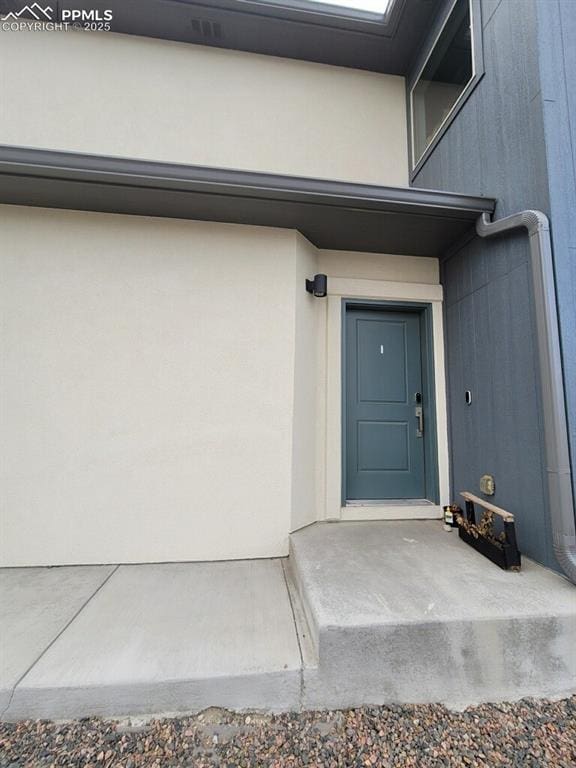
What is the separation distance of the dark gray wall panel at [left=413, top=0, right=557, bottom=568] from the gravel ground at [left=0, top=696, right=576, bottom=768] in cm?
89

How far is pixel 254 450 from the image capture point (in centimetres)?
256

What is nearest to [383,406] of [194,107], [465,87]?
[465,87]

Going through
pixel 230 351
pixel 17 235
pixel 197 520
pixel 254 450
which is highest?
pixel 17 235

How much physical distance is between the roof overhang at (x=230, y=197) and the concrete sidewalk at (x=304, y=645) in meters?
2.39

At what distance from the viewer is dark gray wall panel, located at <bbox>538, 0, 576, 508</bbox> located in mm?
1871

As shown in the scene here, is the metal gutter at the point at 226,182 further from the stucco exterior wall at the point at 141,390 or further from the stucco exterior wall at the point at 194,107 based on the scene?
the stucco exterior wall at the point at 194,107

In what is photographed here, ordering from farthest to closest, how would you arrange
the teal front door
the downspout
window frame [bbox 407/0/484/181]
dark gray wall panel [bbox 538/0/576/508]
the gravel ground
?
Result: the teal front door, window frame [bbox 407/0/484/181], dark gray wall panel [bbox 538/0/576/508], the downspout, the gravel ground

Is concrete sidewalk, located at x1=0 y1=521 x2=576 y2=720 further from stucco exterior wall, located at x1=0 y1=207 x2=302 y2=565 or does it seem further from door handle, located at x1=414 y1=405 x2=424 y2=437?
door handle, located at x1=414 y1=405 x2=424 y2=437

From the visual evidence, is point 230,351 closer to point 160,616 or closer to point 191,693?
point 160,616

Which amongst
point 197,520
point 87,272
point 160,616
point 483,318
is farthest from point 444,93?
point 160,616

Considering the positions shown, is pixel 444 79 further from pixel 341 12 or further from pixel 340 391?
pixel 340 391

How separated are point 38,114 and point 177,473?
328cm

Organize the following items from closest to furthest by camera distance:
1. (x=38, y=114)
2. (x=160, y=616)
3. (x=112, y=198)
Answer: (x=160, y=616)
(x=112, y=198)
(x=38, y=114)

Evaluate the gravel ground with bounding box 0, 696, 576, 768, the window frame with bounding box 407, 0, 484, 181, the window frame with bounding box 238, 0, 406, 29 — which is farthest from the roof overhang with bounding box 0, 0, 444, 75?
the gravel ground with bounding box 0, 696, 576, 768
